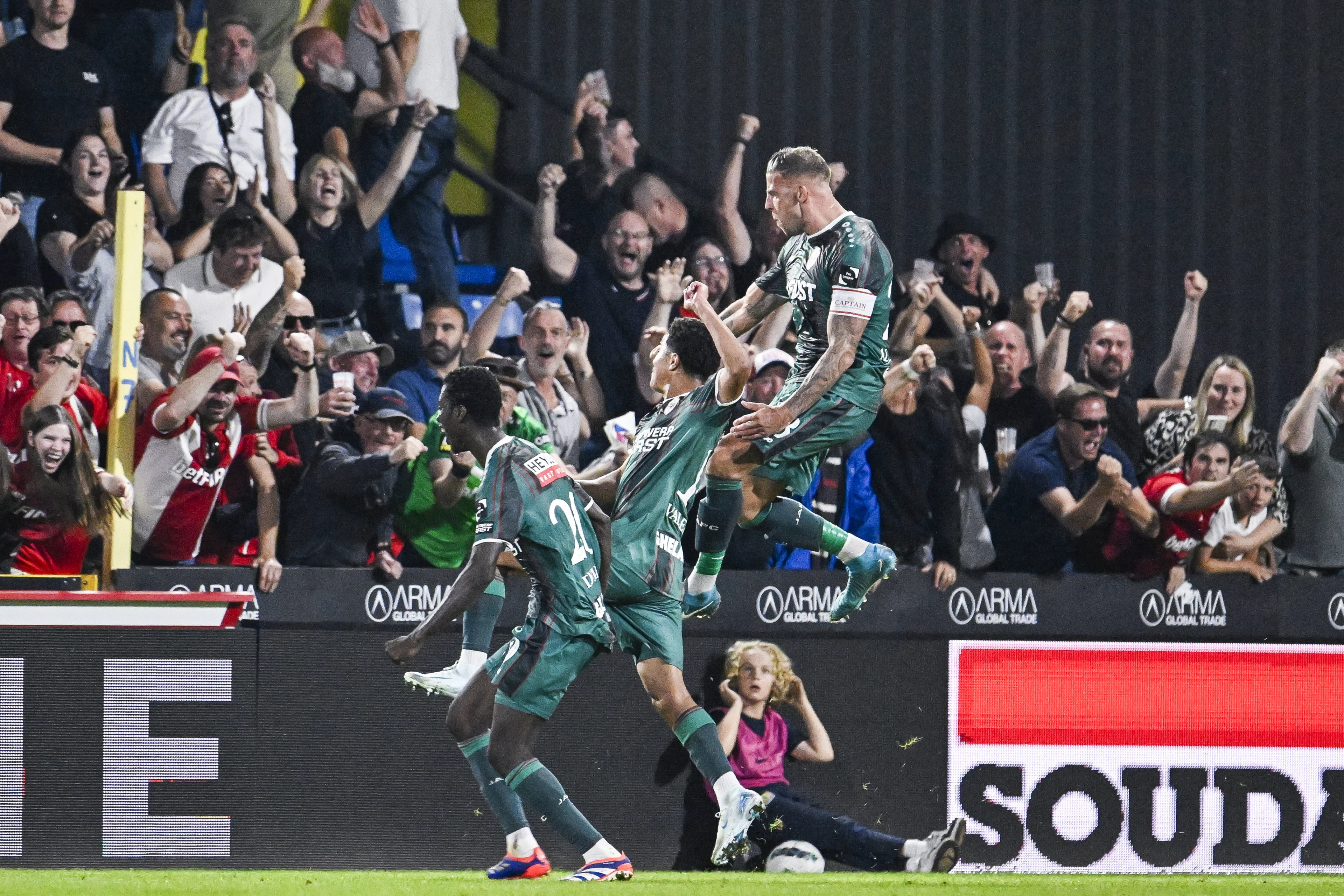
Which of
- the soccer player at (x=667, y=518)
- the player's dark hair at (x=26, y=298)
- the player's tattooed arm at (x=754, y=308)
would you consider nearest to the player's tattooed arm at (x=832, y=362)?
the soccer player at (x=667, y=518)

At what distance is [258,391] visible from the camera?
8.76m

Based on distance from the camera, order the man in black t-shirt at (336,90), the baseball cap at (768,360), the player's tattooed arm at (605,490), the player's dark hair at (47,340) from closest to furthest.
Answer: the player's tattooed arm at (605,490) → the player's dark hair at (47,340) → the baseball cap at (768,360) → the man in black t-shirt at (336,90)

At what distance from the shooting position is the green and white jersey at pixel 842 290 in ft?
21.3

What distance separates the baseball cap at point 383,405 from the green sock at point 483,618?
1.54 meters

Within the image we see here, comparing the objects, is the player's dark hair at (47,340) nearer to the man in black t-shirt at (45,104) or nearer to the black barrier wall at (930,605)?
the man in black t-shirt at (45,104)

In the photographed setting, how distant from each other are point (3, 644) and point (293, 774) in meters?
1.42

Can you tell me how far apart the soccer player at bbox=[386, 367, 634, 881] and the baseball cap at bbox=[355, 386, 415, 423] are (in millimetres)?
2235

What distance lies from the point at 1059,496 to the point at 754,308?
112 inches

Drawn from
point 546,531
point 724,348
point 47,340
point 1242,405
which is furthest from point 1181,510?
point 47,340

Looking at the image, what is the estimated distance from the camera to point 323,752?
8.14 meters

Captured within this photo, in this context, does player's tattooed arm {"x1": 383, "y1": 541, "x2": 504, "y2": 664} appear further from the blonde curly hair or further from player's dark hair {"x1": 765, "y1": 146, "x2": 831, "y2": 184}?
the blonde curly hair

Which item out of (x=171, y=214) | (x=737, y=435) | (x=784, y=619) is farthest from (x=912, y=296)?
(x=171, y=214)

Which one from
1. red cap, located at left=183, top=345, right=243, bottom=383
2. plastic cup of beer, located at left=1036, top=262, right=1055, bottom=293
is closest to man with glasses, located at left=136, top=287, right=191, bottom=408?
red cap, located at left=183, top=345, right=243, bottom=383

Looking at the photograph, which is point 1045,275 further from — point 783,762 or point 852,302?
point 852,302
